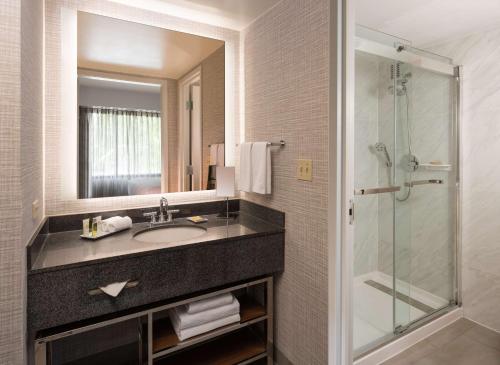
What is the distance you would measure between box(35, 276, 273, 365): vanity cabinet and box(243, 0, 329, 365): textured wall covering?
0.12 metres

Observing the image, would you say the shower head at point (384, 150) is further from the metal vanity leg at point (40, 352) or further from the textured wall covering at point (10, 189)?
the metal vanity leg at point (40, 352)

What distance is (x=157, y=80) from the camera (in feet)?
6.21

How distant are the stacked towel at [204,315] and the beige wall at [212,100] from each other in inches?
31.7

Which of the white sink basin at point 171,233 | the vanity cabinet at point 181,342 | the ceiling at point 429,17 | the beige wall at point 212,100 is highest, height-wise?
the ceiling at point 429,17

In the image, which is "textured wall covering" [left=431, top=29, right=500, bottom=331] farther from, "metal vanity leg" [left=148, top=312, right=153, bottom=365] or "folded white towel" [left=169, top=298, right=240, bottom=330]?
"metal vanity leg" [left=148, top=312, right=153, bottom=365]

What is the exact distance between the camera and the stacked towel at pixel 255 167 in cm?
176

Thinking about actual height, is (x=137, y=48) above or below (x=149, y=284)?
above

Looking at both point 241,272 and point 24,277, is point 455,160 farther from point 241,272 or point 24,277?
point 24,277

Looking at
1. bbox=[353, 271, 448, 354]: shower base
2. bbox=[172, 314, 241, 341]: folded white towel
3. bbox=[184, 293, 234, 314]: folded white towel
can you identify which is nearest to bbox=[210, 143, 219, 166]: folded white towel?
bbox=[184, 293, 234, 314]: folded white towel

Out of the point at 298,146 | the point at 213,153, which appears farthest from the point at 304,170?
the point at 213,153

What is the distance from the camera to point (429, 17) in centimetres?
201

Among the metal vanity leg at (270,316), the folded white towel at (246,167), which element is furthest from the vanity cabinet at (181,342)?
the folded white towel at (246,167)

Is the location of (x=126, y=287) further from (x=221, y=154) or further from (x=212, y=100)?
(x=212, y=100)

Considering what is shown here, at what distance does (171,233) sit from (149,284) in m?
0.46
